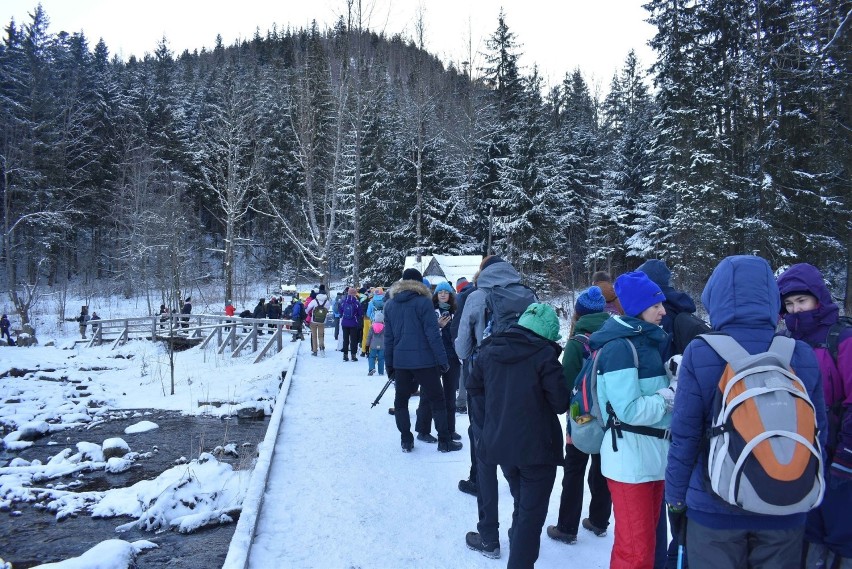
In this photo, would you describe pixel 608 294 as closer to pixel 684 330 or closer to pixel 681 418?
pixel 684 330

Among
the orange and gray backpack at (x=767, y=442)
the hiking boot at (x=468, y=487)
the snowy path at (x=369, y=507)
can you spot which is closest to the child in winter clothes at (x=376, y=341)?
the snowy path at (x=369, y=507)

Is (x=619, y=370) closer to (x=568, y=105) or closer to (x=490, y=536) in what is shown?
(x=490, y=536)

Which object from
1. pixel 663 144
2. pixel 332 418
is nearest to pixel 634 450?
pixel 332 418

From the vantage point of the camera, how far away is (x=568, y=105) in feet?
155

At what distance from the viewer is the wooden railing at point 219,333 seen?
1784cm

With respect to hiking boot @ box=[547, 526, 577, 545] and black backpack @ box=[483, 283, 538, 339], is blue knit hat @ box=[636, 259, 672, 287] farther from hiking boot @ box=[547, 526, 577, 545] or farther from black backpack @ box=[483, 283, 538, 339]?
hiking boot @ box=[547, 526, 577, 545]

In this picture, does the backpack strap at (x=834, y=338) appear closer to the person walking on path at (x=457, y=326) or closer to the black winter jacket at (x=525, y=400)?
the black winter jacket at (x=525, y=400)

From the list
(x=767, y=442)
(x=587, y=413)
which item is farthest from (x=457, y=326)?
(x=767, y=442)

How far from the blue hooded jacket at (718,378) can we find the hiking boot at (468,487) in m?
2.89

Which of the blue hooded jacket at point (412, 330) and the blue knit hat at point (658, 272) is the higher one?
the blue knit hat at point (658, 272)

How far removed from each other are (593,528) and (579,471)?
1.82 ft

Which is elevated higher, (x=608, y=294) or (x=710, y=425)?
(x=608, y=294)

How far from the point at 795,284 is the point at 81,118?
48049mm

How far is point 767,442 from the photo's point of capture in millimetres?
2123
